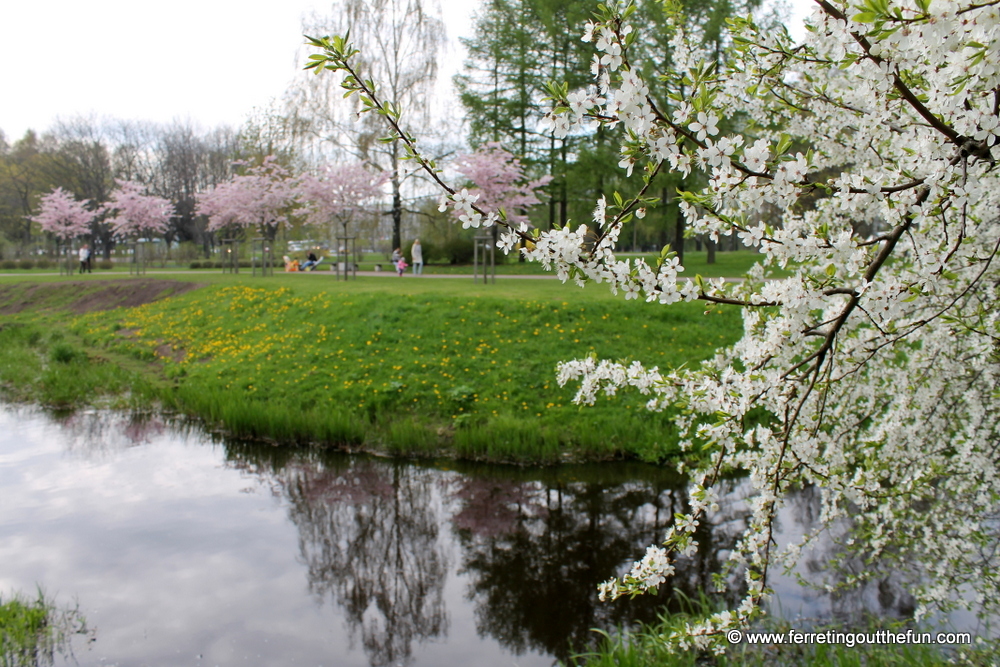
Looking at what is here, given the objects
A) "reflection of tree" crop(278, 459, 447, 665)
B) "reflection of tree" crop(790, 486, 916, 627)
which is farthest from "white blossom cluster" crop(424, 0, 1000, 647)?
"reflection of tree" crop(278, 459, 447, 665)

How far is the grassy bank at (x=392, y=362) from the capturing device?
9.48m

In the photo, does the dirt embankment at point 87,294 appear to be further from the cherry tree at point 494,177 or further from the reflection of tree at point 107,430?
Answer: the cherry tree at point 494,177

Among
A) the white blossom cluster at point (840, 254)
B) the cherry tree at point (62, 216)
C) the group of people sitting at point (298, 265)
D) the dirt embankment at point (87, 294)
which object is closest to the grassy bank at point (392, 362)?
the dirt embankment at point (87, 294)

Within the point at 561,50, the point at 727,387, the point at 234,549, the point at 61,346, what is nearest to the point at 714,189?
the point at 727,387

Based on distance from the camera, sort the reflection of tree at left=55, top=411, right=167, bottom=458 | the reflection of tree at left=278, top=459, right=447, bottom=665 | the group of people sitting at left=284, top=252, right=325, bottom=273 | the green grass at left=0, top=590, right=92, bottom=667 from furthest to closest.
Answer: the group of people sitting at left=284, top=252, right=325, bottom=273 → the reflection of tree at left=55, top=411, right=167, bottom=458 → the reflection of tree at left=278, top=459, right=447, bottom=665 → the green grass at left=0, top=590, right=92, bottom=667

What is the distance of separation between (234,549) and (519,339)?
692 cm

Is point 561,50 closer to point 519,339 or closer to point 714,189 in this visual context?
point 519,339

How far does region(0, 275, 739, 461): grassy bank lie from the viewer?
31.1 feet

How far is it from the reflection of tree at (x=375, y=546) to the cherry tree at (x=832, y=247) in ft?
8.29

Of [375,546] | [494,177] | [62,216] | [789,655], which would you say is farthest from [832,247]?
[62,216]

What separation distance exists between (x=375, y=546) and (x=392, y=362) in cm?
533

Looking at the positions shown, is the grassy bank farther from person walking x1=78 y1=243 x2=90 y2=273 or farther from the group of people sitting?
person walking x1=78 y1=243 x2=90 y2=273

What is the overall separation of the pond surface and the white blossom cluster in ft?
4.79

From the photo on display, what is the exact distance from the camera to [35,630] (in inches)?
197
